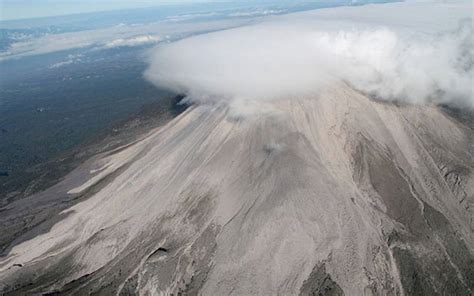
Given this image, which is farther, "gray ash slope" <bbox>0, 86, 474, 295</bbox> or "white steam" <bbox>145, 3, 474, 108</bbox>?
"white steam" <bbox>145, 3, 474, 108</bbox>

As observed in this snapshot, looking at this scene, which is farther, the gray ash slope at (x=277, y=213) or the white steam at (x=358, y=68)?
the white steam at (x=358, y=68)

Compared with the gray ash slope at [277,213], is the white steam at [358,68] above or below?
above

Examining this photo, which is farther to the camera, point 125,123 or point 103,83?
point 103,83

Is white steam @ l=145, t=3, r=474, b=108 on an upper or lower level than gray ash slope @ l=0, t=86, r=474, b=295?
upper

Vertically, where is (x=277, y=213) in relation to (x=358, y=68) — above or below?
below

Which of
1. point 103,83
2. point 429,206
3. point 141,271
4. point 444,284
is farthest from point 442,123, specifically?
point 103,83

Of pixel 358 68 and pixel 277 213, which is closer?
pixel 277 213

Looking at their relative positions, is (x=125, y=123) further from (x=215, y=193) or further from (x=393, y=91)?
(x=393, y=91)

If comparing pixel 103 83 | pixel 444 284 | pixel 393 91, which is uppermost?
pixel 393 91
